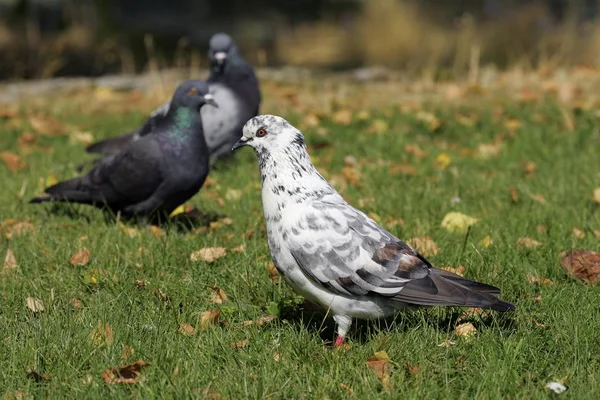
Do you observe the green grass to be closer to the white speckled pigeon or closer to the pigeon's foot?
the pigeon's foot

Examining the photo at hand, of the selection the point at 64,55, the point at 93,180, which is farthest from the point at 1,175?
the point at 64,55

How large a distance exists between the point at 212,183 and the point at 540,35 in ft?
30.8

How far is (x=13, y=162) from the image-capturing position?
680 cm

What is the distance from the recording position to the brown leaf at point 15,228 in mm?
4918

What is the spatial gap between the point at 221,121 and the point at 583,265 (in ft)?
11.5

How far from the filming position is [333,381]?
3098mm

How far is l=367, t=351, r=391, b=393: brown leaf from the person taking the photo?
10.2 ft

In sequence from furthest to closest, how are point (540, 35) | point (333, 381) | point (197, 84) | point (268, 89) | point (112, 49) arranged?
1. point (112, 49)
2. point (540, 35)
3. point (268, 89)
4. point (197, 84)
5. point (333, 381)

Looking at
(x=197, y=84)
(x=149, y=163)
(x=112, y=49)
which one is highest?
(x=197, y=84)

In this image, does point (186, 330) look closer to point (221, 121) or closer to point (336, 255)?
point (336, 255)

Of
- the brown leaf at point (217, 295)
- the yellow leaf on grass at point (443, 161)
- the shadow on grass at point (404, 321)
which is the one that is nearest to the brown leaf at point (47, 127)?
the yellow leaf on grass at point (443, 161)

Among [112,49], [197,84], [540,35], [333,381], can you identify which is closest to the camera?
[333,381]

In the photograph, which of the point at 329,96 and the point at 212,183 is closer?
the point at 212,183

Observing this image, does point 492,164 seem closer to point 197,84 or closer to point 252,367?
point 197,84
